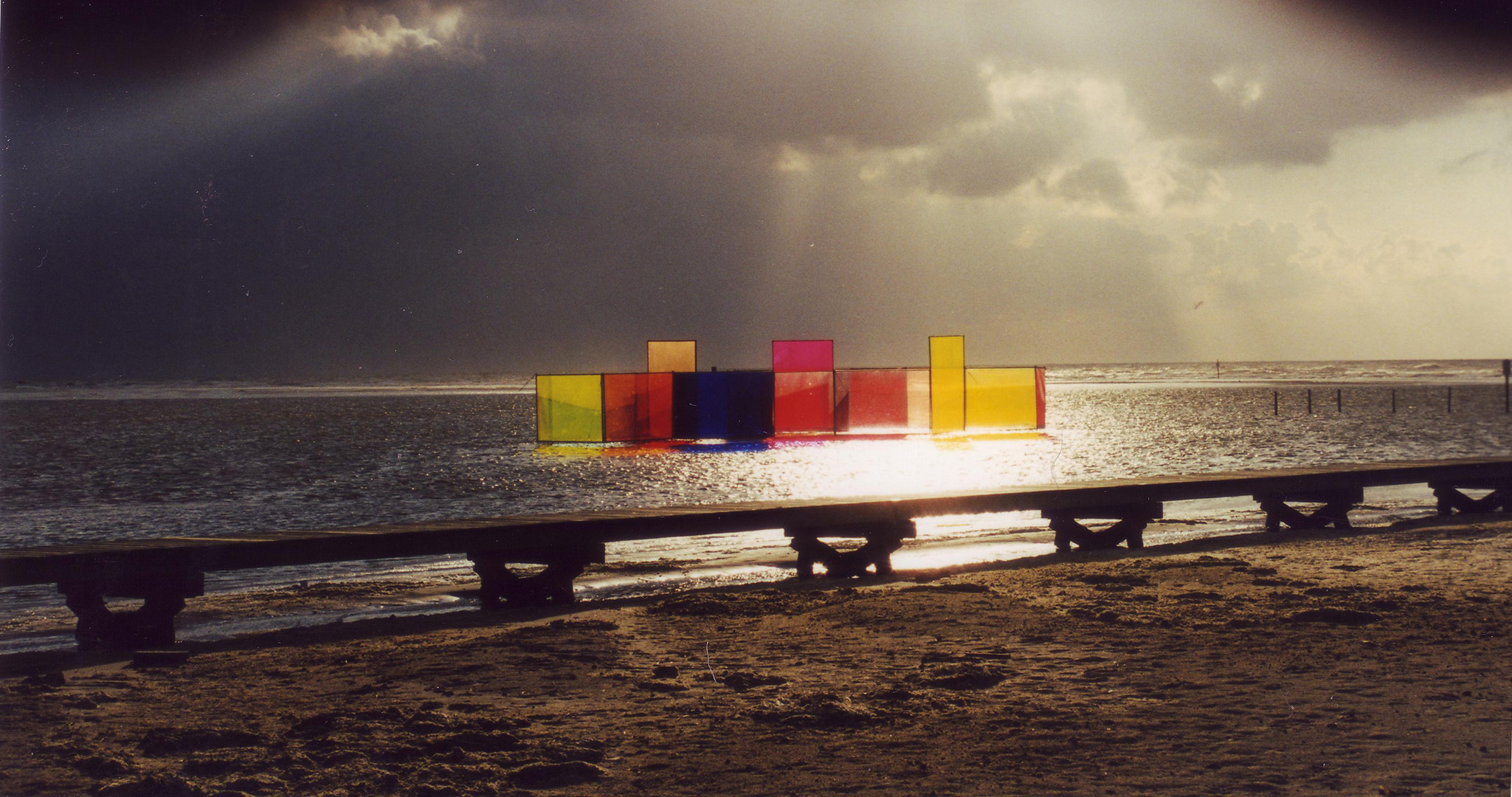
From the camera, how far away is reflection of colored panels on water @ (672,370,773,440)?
33.2 m

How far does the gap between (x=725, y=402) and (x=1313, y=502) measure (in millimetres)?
20820

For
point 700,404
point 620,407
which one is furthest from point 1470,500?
point 620,407

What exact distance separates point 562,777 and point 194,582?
503 cm

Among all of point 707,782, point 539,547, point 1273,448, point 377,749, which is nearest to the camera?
point 707,782

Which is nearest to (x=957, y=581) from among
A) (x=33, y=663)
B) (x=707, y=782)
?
(x=707, y=782)

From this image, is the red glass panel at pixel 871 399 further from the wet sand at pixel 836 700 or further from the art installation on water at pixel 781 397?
the wet sand at pixel 836 700

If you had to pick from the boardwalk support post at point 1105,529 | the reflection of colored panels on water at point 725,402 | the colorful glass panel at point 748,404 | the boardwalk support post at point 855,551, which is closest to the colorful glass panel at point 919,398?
the colorful glass panel at point 748,404

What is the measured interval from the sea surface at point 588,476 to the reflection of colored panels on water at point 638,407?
0.82 meters

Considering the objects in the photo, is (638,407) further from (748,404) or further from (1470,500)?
(1470,500)

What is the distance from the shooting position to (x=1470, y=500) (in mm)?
15594

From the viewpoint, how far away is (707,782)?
4.75 m

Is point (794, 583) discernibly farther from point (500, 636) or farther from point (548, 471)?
point (548, 471)

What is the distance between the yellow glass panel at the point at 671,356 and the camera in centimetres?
3203

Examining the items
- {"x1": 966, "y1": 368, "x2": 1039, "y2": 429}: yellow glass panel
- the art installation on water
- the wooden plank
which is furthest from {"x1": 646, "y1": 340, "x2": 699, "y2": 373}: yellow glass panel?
the wooden plank
